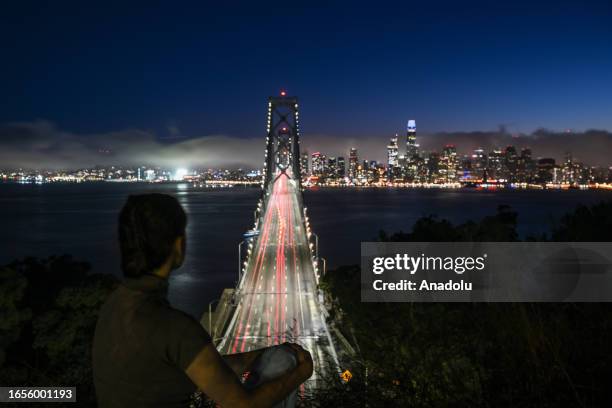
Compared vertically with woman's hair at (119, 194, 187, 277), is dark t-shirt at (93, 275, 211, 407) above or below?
below

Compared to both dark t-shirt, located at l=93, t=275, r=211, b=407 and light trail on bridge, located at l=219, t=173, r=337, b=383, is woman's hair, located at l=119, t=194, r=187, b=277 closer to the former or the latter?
dark t-shirt, located at l=93, t=275, r=211, b=407

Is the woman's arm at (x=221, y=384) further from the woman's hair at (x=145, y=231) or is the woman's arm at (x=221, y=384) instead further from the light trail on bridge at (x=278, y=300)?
the light trail on bridge at (x=278, y=300)

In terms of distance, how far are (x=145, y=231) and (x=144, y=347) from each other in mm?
259

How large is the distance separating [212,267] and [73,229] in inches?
895

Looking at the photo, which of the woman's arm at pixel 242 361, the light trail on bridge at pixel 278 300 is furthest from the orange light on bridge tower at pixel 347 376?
the light trail on bridge at pixel 278 300

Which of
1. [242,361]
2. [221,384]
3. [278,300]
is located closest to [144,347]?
[221,384]

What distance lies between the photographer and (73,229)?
4784 centimetres

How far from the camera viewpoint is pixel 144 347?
3.54ft

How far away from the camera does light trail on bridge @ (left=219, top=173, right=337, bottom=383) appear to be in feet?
42.4

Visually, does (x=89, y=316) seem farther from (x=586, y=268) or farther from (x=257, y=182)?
(x=257, y=182)

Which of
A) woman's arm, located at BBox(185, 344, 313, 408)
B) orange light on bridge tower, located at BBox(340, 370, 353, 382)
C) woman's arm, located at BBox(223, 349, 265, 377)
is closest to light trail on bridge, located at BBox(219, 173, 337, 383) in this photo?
orange light on bridge tower, located at BBox(340, 370, 353, 382)

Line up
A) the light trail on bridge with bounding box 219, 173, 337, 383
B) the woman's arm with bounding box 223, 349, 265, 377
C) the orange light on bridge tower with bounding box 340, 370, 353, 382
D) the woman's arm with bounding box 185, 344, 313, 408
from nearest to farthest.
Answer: the woman's arm with bounding box 185, 344, 313, 408 < the woman's arm with bounding box 223, 349, 265, 377 < the orange light on bridge tower with bounding box 340, 370, 353, 382 < the light trail on bridge with bounding box 219, 173, 337, 383

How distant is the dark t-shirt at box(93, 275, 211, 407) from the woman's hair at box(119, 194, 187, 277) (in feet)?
0.12

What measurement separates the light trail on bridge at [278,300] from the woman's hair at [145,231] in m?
3.89
